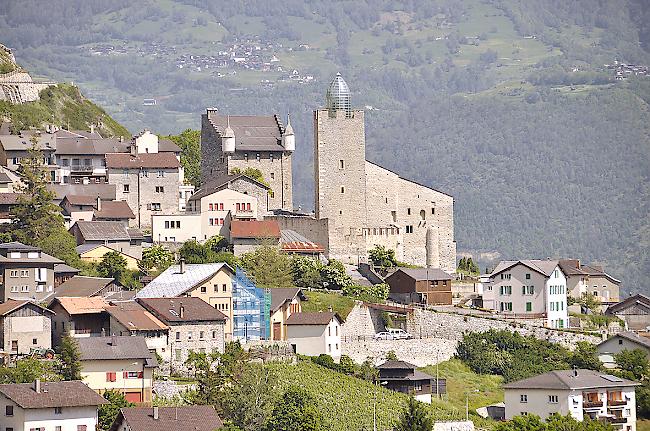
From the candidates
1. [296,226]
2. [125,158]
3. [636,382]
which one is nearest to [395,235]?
[296,226]

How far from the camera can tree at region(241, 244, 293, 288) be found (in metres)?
94.1

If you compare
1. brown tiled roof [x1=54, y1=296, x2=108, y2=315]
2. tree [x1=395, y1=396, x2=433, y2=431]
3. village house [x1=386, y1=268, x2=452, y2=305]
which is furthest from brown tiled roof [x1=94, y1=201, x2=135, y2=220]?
tree [x1=395, y1=396, x2=433, y2=431]

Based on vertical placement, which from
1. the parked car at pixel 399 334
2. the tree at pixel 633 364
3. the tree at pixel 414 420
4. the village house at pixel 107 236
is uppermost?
the village house at pixel 107 236

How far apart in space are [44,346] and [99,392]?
18.7 ft

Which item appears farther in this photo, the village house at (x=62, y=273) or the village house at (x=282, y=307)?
the village house at (x=62, y=273)

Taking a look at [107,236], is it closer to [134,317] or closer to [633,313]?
[134,317]

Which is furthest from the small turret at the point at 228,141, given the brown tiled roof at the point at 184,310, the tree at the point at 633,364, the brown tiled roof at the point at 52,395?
the brown tiled roof at the point at 52,395

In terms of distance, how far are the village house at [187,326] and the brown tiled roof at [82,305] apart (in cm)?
220

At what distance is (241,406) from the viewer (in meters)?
73.6

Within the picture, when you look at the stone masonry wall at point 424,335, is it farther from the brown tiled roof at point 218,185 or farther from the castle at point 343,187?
the brown tiled roof at point 218,185

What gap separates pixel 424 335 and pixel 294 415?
23.0m

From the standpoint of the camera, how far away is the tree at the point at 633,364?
93438 millimetres

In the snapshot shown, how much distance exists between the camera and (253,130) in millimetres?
114438

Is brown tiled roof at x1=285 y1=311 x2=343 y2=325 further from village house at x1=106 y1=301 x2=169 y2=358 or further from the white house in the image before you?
village house at x1=106 y1=301 x2=169 y2=358
